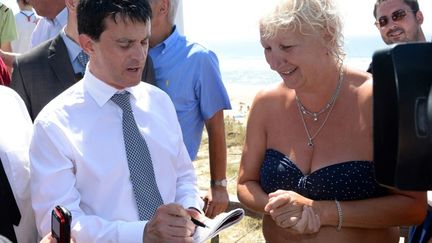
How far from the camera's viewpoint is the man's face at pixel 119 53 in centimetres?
219

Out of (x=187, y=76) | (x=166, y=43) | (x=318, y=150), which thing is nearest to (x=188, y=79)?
(x=187, y=76)

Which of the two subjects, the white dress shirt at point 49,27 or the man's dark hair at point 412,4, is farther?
the man's dark hair at point 412,4

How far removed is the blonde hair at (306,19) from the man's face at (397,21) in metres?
1.76

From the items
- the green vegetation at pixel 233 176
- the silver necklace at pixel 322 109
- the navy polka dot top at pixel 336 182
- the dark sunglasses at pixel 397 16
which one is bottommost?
the green vegetation at pixel 233 176

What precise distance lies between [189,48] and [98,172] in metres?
1.24

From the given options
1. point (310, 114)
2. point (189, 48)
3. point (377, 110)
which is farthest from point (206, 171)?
point (377, 110)

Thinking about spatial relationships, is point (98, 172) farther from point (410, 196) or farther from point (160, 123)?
point (410, 196)

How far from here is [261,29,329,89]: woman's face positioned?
7.46 ft

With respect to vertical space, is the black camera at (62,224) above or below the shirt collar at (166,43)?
below

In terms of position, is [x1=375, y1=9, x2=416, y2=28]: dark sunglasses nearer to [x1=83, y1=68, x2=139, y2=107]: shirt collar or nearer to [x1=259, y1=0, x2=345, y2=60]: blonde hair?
[x1=259, y1=0, x2=345, y2=60]: blonde hair

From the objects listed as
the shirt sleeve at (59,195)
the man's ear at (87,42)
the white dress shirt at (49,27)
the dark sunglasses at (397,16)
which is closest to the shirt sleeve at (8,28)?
the white dress shirt at (49,27)

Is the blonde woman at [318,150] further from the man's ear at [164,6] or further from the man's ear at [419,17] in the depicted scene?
the man's ear at [419,17]

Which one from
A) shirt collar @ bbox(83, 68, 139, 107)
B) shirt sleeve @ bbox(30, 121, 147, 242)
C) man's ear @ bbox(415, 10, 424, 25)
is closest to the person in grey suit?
shirt collar @ bbox(83, 68, 139, 107)

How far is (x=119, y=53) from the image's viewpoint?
7.25ft
